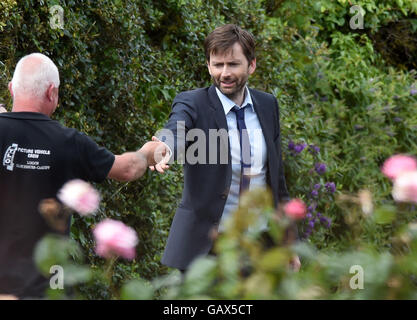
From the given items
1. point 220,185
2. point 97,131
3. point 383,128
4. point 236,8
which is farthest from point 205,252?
point 383,128

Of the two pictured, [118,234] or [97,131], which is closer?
[118,234]

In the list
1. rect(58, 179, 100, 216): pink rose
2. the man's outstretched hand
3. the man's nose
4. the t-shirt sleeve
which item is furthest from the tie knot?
rect(58, 179, 100, 216): pink rose

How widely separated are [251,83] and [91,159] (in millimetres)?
3907

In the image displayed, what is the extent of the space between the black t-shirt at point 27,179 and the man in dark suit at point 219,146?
0.84 meters

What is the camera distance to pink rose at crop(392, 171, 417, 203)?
1.71m

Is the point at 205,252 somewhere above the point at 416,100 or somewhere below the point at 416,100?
below

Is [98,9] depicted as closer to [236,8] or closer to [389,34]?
[236,8]

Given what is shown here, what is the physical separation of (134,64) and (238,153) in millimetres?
1764

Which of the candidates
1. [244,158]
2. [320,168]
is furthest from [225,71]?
[320,168]

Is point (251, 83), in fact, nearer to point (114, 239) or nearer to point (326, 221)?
point (326, 221)

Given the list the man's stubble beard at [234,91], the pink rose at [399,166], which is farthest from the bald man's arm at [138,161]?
the pink rose at [399,166]

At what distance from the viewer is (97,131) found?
15.9 feet

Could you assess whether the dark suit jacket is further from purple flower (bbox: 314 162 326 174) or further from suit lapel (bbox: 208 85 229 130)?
purple flower (bbox: 314 162 326 174)

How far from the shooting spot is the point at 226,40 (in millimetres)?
3742
